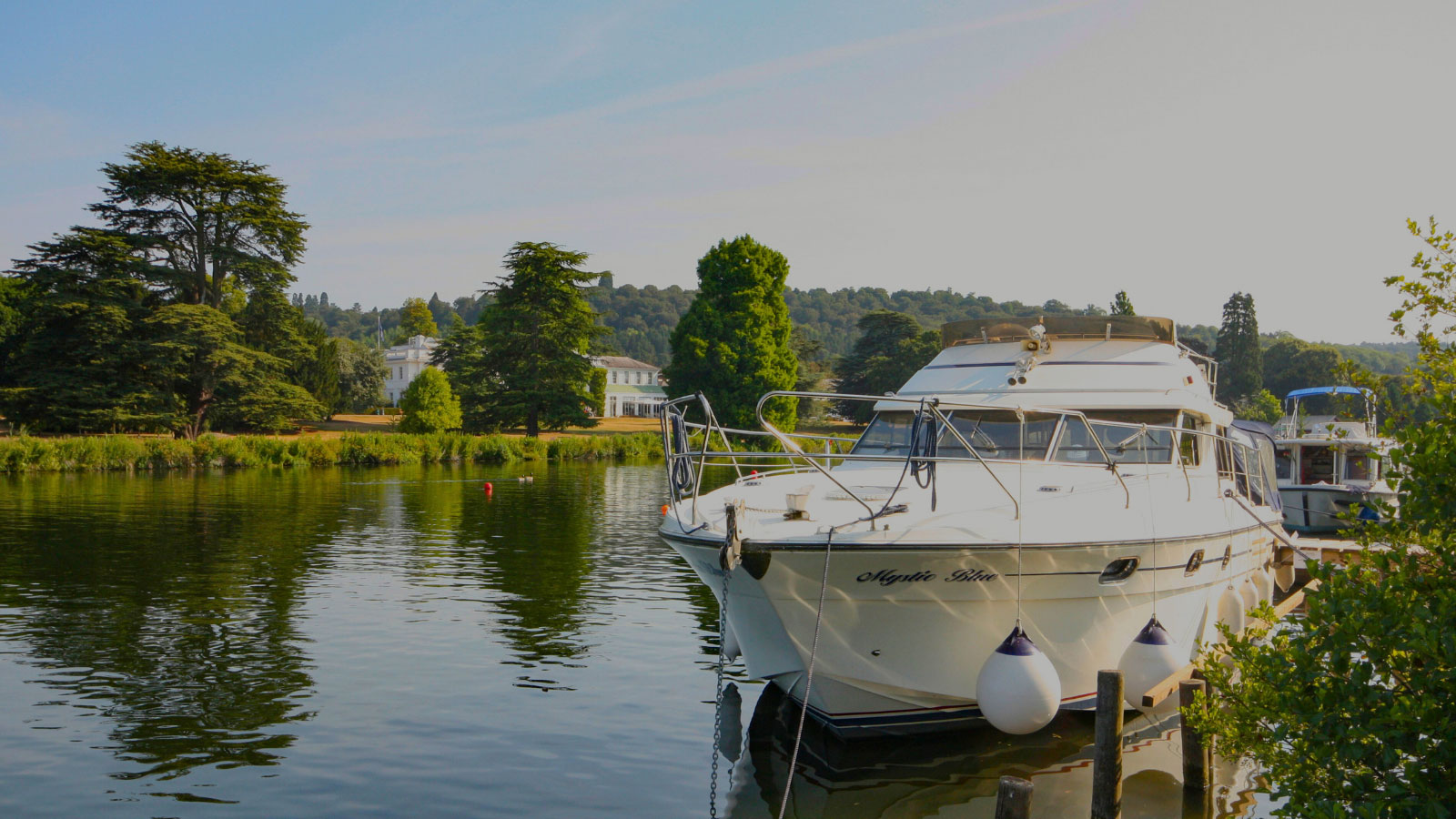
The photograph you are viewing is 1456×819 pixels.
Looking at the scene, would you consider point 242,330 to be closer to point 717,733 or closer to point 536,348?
point 536,348

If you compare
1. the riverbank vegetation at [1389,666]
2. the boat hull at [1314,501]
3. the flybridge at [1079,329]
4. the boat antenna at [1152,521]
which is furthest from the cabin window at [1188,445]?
the boat hull at [1314,501]

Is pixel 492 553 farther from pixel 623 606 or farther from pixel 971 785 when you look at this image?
pixel 971 785

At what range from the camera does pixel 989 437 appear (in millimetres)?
10797

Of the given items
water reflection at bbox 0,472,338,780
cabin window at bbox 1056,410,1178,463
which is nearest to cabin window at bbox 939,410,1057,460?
cabin window at bbox 1056,410,1178,463

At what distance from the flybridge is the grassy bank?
38.8 metres

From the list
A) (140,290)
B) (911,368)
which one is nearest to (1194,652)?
(140,290)

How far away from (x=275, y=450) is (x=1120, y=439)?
41.2 metres

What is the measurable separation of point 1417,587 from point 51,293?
60.8 meters

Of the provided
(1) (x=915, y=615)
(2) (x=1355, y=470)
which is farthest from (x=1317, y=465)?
(1) (x=915, y=615)

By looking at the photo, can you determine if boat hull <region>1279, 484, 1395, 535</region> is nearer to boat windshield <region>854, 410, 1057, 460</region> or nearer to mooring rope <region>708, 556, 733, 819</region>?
boat windshield <region>854, 410, 1057, 460</region>

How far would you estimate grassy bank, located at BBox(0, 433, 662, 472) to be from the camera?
1601 inches

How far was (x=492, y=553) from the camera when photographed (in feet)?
69.5

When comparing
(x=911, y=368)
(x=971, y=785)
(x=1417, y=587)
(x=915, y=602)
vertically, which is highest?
(x=911, y=368)

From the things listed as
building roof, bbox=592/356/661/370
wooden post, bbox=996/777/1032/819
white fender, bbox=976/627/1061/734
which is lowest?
wooden post, bbox=996/777/1032/819
